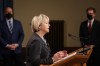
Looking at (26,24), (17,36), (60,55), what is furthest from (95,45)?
(60,55)

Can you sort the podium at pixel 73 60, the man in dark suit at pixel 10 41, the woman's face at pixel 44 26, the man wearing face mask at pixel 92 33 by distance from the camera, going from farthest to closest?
the man wearing face mask at pixel 92 33 < the man in dark suit at pixel 10 41 < the woman's face at pixel 44 26 < the podium at pixel 73 60

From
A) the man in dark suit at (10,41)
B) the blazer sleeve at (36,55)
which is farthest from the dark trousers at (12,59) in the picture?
the blazer sleeve at (36,55)

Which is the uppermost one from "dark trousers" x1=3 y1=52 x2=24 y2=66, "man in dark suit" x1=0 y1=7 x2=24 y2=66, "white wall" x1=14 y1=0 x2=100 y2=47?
"white wall" x1=14 y1=0 x2=100 y2=47

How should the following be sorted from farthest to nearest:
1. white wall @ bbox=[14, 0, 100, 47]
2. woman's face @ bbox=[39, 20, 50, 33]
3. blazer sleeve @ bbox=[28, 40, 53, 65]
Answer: white wall @ bbox=[14, 0, 100, 47] → woman's face @ bbox=[39, 20, 50, 33] → blazer sleeve @ bbox=[28, 40, 53, 65]

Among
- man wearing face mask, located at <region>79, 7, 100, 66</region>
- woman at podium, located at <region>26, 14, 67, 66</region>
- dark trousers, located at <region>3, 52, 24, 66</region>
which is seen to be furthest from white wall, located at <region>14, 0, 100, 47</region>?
woman at podium, located at <region>26, 14, 67, 66</region>

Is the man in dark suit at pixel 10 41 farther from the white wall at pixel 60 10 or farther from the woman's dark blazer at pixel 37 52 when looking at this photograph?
the woman's dark blazer at pixel 37 52

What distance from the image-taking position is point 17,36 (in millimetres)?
5602

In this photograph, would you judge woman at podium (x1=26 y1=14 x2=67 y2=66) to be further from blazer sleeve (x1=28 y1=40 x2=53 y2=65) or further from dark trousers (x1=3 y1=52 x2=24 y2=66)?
dark trousers (x1=3 y1=52 x2=24 y2=66)

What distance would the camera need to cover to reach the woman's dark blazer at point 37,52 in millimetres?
3021

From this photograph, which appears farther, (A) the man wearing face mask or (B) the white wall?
(B) the white wall

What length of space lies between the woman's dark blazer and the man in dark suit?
2.35 m

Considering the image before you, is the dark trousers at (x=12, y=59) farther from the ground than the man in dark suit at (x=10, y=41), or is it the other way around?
the man in dark suit at (x=10, y=41)

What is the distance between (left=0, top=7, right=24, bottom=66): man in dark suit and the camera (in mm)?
5473

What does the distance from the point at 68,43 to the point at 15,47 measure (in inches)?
82.0
